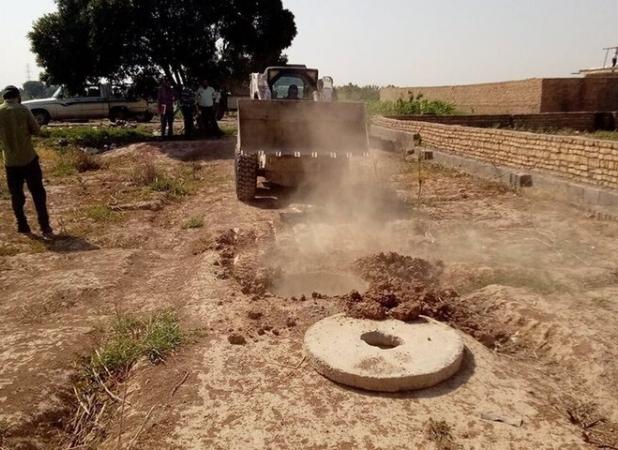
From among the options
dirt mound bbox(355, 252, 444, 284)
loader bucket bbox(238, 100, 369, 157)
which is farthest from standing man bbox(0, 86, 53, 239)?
dirt mound bbox(355, 252, 444, 284)

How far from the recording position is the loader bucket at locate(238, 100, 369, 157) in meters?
8.13

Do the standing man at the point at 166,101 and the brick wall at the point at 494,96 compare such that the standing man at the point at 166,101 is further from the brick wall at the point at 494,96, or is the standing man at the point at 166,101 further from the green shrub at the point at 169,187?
the brick wall at the point at 494,96

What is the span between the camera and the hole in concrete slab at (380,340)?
3824mm

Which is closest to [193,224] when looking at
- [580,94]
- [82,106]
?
[580,94]

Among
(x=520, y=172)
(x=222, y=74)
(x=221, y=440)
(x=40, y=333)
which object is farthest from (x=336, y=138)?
(x=222, y=74)

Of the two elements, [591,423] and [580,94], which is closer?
[591,423]

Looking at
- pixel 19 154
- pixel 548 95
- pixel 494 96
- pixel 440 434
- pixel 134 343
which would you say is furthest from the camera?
pixel 494 96

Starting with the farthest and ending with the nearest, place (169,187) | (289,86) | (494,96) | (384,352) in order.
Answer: (494,96) < (289,86) < (169,187) < (384,352)

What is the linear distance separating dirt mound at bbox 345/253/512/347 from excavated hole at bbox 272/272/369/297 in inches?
6.1

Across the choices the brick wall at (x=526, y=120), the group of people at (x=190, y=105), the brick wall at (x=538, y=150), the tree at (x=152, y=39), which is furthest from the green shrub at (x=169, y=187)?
the brick wall at (x=526, y=120)

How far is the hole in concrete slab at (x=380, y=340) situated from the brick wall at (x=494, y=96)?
1650 centimetres

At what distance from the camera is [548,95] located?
17.8 metres

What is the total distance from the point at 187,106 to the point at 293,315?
14.1 meters

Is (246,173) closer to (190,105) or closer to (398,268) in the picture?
(398,268)
